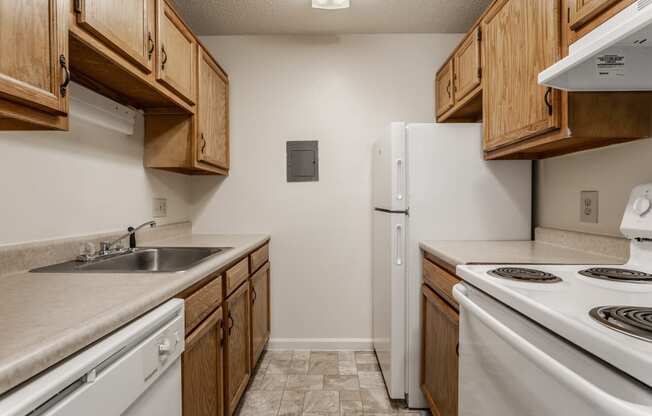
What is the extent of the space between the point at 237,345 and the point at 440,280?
107 cm

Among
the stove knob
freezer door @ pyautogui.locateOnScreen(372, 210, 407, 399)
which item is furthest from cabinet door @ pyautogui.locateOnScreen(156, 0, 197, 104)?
the stove knob

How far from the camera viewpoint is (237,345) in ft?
5.90

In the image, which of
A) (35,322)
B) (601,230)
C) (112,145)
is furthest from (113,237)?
(601,230)

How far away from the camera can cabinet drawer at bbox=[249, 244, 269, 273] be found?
85.2 inches

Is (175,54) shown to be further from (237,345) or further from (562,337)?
(562,337)

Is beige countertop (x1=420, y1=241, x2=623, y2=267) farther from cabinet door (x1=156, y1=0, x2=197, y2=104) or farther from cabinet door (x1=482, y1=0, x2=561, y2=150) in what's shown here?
cabinet door (x1=156, y1=0, x2=197, y2=104)

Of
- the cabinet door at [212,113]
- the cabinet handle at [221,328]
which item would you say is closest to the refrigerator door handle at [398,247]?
the cabinet handle at [221,328]

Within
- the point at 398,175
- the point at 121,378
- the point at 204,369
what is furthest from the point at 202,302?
the point at 398,175

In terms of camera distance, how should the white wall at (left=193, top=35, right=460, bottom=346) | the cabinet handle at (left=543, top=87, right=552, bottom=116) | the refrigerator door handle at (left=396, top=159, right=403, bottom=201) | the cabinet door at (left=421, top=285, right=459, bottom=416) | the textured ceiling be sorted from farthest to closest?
the white wall at (left=193, top=35, right=460, bottom=346)
the textured ceiling
the refrigerator door handle at (left=396, top=159, right=403, bottom=201)
the cabinet door at (left=421, top=285, right=459, bottom=416)
the cabinet handle at (left=543, top=87, right=552, bottom=116)

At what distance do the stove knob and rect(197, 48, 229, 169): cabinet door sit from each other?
81.2 inches

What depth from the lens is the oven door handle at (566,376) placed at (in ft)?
1.50

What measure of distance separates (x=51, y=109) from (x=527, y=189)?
2.12 meters

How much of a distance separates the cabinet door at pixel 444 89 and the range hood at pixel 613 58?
3.87 feet

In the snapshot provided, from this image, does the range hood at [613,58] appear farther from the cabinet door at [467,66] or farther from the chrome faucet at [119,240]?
the chrome faucet at [119,240]
